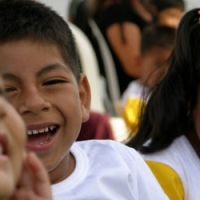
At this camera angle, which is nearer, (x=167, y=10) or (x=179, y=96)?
(x=179, y=96)

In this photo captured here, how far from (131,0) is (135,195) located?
4.14 metres

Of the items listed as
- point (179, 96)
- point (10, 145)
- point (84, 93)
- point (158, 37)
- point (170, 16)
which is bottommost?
point (170, 16)

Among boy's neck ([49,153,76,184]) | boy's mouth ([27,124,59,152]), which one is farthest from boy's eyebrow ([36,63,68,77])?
boy's neck ([49,153,76,184])

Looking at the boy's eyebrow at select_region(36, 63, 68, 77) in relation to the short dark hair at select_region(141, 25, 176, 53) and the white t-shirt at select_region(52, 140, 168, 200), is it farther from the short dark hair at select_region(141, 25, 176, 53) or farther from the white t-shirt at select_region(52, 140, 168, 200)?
the short dark hair at select_region(141, 25, 176, 53)

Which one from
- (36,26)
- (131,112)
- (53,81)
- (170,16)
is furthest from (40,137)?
(170,16)

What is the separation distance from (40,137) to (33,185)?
0.41 metres

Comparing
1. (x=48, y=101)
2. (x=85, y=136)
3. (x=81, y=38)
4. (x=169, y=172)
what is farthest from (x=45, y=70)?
(x=81, y=38)

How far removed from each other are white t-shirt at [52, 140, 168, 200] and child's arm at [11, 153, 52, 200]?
0.42m

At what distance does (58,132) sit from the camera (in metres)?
2.00

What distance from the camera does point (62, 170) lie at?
2104 millimetres

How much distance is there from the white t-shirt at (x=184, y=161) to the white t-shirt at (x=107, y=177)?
311 millimetres

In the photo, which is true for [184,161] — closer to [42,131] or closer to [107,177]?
[107,177]

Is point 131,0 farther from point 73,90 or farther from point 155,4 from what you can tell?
point 73,90

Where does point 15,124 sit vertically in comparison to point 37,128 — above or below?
above
